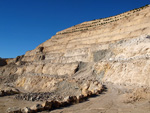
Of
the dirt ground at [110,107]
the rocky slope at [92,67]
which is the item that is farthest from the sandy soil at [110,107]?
the rocky slope at [92,67]

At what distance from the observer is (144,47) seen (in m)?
15.3

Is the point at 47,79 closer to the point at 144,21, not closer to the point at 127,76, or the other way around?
the point at 127,76

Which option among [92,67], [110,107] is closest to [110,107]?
[110,107]

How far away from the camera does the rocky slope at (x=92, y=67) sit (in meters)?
13.6

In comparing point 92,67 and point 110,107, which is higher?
point 92,67

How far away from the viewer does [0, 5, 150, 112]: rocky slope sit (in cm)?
1364

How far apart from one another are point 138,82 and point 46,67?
72.9 ft

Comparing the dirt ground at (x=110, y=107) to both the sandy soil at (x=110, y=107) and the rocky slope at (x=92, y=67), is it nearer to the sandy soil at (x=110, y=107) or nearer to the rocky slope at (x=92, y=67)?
the sandy soil at (x=110, y=107)

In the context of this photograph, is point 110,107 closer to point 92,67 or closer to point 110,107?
point 110,107

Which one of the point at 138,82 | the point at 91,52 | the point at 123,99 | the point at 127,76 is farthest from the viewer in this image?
the point at 91,52

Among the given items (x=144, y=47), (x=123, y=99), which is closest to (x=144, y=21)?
(x=144, y=47)

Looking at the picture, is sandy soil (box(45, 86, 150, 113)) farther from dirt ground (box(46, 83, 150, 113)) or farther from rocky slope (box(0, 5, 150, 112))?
rocky slope (box(0, 5, 150, 112))

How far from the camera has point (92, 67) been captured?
69.4 feet

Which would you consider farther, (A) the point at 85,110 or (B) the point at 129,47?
(B) the point at 129,47
